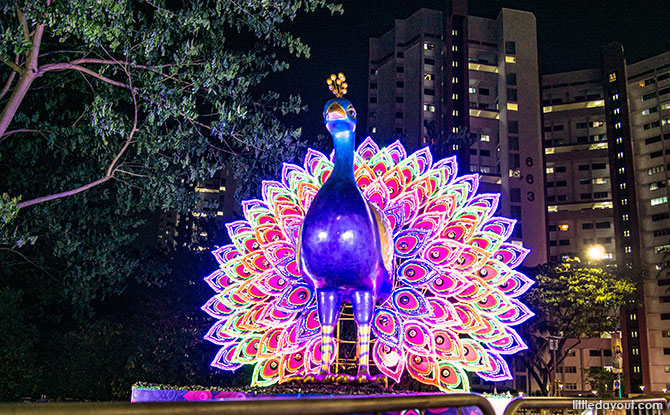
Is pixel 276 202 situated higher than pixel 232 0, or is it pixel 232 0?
pixel 232 0

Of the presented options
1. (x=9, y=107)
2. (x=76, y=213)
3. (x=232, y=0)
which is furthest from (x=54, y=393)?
(x=232, y=0)

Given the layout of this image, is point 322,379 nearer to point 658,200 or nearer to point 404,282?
point 404,282

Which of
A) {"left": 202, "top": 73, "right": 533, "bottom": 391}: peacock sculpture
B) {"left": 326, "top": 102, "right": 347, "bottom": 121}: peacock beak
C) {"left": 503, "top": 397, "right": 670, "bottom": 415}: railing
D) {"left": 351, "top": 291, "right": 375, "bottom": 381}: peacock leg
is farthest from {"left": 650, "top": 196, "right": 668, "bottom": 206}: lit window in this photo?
{"left": 503, "top": 397, "right": 670, "bottom": 415}: railing

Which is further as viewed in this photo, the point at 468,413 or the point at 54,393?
the point at 54,393

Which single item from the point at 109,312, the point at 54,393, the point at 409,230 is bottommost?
the point at 54,393

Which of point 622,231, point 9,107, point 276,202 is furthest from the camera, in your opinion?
point 622,231

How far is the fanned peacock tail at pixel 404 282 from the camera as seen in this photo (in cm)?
947

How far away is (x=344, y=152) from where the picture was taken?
356 inches

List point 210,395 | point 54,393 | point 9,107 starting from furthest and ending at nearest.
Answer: point 54,393, point 210,395, point 9,107

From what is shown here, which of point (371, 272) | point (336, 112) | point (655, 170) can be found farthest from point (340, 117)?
point (655, 170)

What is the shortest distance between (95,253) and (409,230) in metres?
6.30

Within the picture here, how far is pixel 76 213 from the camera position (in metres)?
12.2

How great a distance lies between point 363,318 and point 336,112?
124 inches

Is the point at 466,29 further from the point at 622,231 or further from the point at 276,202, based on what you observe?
the point at 276,202
